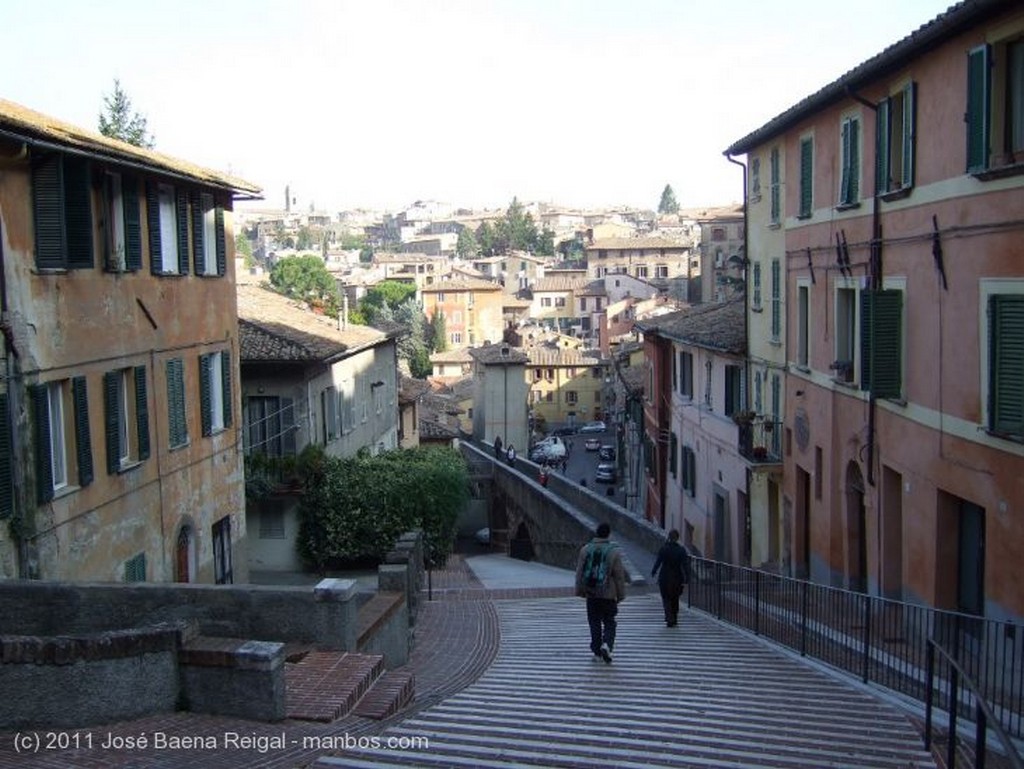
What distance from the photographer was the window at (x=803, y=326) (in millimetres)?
23123

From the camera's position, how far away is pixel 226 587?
11.7 m

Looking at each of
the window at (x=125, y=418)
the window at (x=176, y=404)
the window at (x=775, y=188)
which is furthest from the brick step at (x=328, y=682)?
the window at (x=775, y=188)

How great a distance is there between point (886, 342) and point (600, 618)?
663 cm

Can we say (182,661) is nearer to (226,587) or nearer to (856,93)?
(226,587)

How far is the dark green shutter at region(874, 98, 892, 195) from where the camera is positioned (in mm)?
17406

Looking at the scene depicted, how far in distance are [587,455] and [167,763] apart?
66751mm

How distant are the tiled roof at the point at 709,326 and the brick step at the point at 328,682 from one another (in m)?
19.2

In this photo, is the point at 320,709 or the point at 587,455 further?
the point at 587,455

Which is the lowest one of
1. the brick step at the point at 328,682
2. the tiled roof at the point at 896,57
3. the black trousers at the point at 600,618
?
the black trousers at the point at 600,618

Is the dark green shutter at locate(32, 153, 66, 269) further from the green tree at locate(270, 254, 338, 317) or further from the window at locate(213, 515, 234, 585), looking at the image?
the green tree at locate(270, 254, 338, 317)

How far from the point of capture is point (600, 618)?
13695 millimetres

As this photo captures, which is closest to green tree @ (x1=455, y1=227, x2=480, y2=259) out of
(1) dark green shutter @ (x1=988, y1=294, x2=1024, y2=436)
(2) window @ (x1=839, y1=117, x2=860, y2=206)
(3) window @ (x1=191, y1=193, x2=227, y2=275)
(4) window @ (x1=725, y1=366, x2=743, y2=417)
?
(4) window @ (x1=725, y1=366, x2=743, y2=417)

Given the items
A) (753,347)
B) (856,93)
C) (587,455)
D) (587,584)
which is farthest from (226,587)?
(587,455)

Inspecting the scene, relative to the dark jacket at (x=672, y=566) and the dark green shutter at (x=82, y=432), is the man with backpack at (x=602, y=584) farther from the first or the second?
the dark green shutter at (x=82, y=432)
